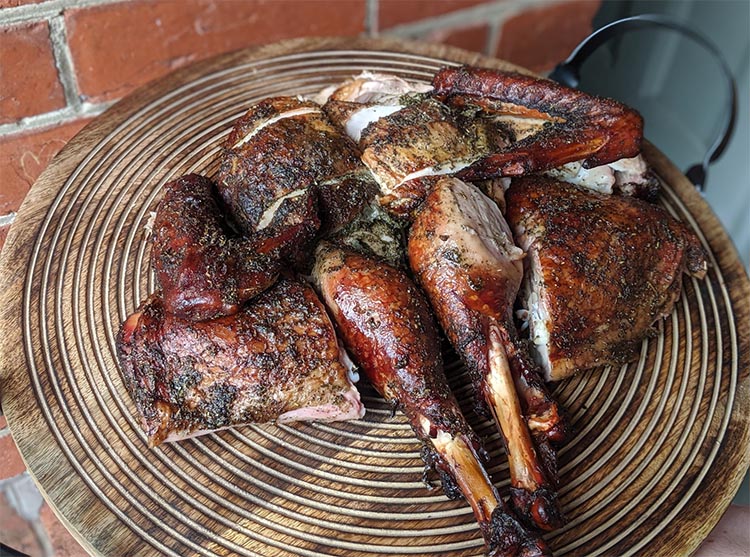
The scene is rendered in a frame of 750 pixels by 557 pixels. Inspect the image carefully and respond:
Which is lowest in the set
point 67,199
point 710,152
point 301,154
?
point 710,152

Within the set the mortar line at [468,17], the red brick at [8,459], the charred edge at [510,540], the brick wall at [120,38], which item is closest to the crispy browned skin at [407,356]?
the charred edge at [510,540]

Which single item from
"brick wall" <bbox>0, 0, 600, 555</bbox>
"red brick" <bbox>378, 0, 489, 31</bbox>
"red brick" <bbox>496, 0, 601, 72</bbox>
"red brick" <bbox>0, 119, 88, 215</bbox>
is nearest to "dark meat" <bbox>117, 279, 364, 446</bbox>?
"brick wall" <bbox>0, 0, 600, 555</bbox>

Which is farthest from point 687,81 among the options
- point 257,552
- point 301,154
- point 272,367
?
point 257,552

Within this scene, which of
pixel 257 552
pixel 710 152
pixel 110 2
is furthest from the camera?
pixel 110 2

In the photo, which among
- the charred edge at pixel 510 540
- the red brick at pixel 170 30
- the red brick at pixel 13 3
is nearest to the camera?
the charred edge at pixel 510 540

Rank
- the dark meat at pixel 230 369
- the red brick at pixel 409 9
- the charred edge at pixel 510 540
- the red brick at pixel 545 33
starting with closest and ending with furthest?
1. the charred edge at pixel 510 540
2. the dark meat at pixel 230 369
3. the red brick at pixel 409 9
4. the red brick at pixel 545 33

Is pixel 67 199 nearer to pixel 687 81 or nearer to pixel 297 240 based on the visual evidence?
pixel 297 240

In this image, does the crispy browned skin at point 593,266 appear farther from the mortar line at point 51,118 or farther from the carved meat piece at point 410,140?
the mortar line at point 51,118
